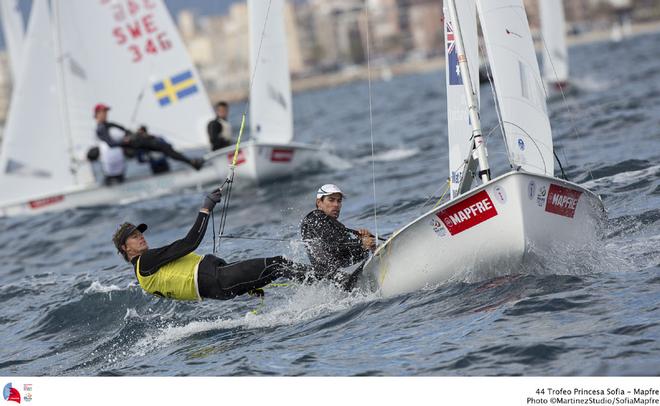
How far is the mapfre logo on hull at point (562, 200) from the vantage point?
595 cm

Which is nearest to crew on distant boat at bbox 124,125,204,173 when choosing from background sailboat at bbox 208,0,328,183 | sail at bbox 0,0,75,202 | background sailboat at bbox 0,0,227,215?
background sailboat at bbox 208,0,328,183

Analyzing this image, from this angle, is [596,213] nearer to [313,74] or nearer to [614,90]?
[614,90]

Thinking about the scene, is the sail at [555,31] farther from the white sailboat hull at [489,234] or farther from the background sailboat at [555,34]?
the white sailboat hull at [489,234]

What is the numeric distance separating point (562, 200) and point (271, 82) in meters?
7.08

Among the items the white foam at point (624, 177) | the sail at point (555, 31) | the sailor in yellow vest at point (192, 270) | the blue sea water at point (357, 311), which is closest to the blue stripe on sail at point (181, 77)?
the blue sea water at point (357, 311)

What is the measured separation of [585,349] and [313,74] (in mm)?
108951

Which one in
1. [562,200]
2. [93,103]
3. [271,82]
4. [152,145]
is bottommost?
[562,200]

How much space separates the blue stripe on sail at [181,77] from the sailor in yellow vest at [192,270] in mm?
8502

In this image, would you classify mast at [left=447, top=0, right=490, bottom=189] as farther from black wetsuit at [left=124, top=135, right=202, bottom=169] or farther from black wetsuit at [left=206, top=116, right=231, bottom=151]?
black wetsuit at [left=206, top=116, right=231, bottom=151]

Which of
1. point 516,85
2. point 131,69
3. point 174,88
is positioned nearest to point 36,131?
point 131,69

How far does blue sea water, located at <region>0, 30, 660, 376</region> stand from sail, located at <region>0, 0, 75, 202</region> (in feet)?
7.17

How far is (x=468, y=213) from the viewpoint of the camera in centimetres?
595

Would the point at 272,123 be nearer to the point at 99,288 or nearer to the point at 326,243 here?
the point at 99,288

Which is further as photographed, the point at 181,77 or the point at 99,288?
the point at 181,77
